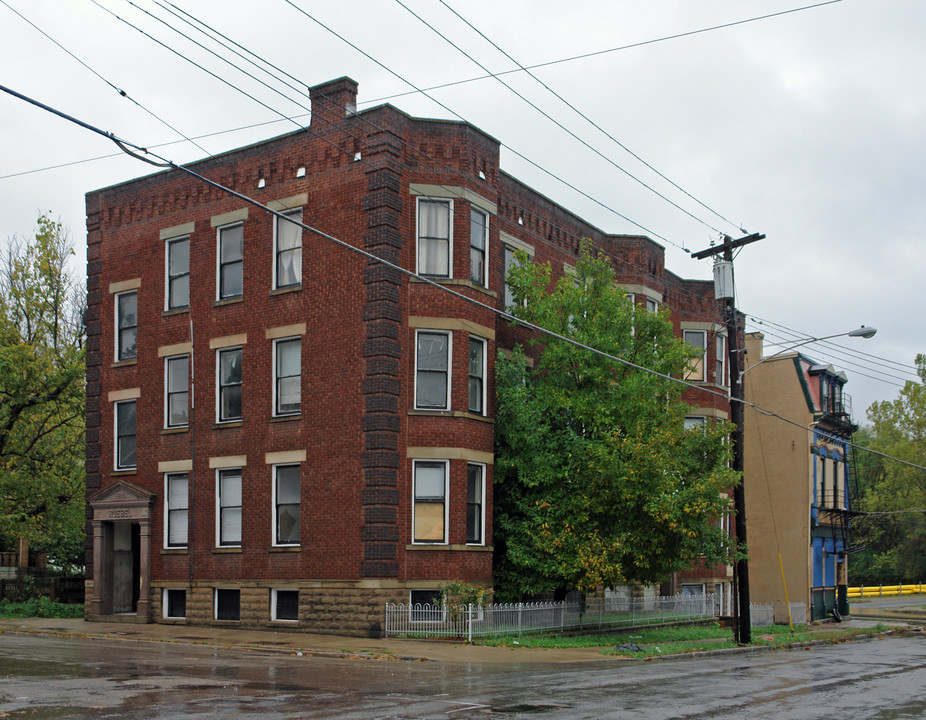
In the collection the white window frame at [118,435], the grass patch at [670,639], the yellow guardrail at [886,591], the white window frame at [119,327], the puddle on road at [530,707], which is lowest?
the yellow guardrail at [886,591]

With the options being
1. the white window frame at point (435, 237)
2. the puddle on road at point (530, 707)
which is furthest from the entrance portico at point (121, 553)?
the puddle on road at point (530, 707)

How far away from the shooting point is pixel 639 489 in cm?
2464

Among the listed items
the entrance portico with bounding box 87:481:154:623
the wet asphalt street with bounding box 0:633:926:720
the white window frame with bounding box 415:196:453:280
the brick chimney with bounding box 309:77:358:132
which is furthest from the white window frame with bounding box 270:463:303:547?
the brick chimney with bounding box 309:77:358:132

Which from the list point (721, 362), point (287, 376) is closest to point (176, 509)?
point (287, 376)

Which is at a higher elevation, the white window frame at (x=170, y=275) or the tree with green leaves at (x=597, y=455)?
the white window frame at (x=170, y=275)

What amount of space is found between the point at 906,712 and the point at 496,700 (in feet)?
18.3

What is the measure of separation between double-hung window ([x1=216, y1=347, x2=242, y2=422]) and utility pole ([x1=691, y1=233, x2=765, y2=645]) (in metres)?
13.4

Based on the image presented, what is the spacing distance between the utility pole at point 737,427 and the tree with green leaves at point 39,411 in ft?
72.5

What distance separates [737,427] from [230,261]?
48.5 ft

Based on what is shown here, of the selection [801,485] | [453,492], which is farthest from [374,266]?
[801,485]

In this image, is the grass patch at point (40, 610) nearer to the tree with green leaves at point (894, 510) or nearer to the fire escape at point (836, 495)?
the fire escape at point (836, 495)

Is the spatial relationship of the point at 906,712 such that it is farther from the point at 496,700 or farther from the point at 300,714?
the point at 300,714

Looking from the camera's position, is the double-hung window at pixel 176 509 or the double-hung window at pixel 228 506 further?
the double-hung window at pixel 176 509

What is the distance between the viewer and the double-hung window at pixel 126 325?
Answer: 1233 inches
